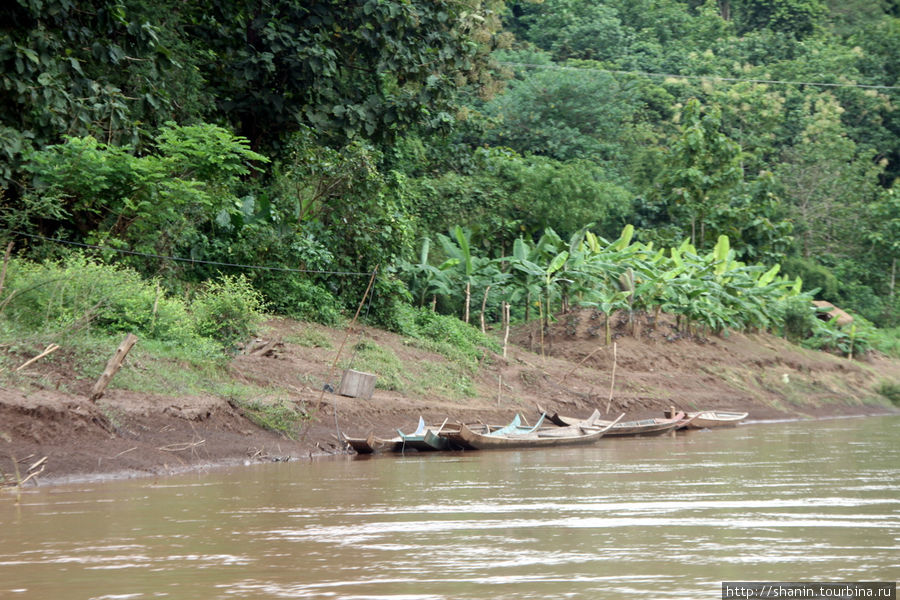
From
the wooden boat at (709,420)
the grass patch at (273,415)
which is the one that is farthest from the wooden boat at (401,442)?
the wooden boat at (709,420)

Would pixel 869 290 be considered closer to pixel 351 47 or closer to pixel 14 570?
pixel 351 47

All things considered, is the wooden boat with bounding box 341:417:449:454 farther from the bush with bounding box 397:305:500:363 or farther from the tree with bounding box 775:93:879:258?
the tree with bounding box 775:93:879:258

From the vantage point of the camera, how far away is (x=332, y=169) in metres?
18.6

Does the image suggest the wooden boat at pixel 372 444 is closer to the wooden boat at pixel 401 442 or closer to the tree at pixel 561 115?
the wooden boat at pixel 401 442

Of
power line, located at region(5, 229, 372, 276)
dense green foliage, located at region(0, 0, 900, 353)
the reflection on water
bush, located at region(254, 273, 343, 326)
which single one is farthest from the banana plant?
the reflection on water

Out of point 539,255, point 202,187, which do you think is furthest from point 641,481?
point 539,255

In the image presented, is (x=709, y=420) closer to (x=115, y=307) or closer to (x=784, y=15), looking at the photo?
(x=115, y=307)

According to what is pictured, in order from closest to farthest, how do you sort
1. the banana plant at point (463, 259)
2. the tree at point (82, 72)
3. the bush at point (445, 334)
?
the tree at point (82, 72) < the bush at point (445, 334) < the banana plant at point (463, 259)

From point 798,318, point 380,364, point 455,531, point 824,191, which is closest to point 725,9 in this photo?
point 824,191

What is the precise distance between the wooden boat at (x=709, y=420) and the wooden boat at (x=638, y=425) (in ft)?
0.85

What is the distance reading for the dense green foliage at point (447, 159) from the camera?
14469 millimetres

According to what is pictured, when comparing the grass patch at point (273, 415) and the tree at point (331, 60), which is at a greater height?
the tree at point (331, 60)

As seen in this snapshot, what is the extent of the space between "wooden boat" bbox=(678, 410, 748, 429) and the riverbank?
50.4 inches

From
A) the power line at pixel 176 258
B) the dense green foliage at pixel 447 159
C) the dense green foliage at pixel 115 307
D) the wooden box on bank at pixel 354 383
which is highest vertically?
the dense green foliage at pixel 447 159
